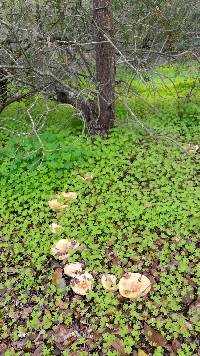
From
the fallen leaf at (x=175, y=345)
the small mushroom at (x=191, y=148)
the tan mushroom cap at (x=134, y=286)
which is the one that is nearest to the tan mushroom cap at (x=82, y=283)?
the tan mushroom cap at (x=134, y=286)

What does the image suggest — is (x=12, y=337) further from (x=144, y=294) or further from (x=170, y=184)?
(x=170, y=184)

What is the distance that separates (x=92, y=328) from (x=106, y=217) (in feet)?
4.53

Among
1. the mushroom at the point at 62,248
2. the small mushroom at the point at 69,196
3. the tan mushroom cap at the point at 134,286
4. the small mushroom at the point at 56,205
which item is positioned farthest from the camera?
the small mushroom at the point at 69,196

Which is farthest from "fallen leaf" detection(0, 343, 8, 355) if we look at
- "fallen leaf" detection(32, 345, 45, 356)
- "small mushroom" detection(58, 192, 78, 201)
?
"small mushroom" detection(58, 192, 78, 201)

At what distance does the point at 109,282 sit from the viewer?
3.41 m

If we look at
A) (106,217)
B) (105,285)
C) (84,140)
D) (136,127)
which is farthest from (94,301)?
(136,127)

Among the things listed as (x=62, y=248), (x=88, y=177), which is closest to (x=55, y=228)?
(x=62, y=248)

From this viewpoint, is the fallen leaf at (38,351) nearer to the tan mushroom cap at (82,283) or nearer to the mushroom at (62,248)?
the tan mushroom cap at (82,283)

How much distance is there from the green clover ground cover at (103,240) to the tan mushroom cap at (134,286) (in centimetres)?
8

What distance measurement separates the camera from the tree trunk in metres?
4.96

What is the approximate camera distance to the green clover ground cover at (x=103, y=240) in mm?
3068

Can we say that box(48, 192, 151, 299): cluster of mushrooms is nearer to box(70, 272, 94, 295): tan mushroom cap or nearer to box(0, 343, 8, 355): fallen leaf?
box(70, 272, 94, 295): tan mushroom cap

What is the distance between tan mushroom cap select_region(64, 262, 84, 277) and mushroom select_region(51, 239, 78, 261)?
173 millimetres

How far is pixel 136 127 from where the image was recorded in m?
5.95
